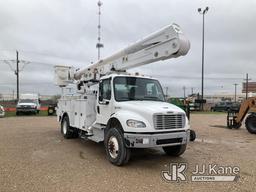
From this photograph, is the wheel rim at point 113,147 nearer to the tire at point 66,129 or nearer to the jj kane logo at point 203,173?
the jj kane logo at point 203,173

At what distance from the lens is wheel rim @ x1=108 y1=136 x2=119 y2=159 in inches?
262

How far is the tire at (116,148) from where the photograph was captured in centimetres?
641

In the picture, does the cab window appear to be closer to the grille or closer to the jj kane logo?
the grille

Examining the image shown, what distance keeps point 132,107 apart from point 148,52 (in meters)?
1.73

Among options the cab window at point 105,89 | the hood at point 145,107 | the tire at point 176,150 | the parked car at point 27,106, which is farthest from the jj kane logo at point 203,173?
the parked car at point 27,106

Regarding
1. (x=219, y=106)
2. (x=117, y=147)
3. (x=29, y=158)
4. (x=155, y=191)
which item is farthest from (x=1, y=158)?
(x=219, y=106)

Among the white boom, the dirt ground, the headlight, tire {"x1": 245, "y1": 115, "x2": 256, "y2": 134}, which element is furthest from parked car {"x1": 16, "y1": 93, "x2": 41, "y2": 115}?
the headlight

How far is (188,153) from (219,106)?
1473 inches

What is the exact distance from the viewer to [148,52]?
7238 mm

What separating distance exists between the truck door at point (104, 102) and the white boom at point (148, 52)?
35.4 inches

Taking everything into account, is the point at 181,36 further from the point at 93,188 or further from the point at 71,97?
the point at 71,97

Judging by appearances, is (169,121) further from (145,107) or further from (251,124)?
(251,124)

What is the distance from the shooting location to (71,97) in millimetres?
10391

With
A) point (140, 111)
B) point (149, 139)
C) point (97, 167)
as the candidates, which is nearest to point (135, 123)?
point (140, 111)
